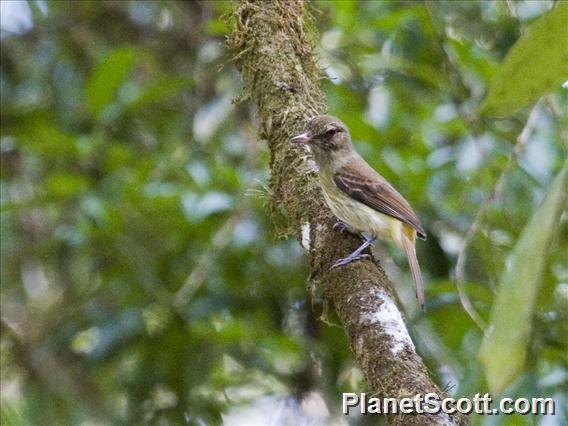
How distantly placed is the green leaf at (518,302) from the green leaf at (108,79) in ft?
10.5

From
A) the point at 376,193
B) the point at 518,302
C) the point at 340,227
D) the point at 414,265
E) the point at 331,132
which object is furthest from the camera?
the point at 376,193

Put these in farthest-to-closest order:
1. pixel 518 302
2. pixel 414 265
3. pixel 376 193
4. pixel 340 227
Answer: pixel 376 193 < pixel 414 265 < pixel 340 227 < pixel 518 302

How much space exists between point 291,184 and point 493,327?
203 centimetres

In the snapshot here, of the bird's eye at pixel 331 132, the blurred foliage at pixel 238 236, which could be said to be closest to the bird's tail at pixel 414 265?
the blurred foliage at pixel 238 236

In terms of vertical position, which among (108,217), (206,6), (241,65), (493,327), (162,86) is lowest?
(493,327)

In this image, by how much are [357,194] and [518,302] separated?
2458 millimetres

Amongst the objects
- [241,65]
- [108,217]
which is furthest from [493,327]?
[108,217]

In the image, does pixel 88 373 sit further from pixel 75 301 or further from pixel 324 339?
pixel 324 339

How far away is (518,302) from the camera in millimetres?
872

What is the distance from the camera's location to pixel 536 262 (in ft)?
2.84

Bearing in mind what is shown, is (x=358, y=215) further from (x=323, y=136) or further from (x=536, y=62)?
(x=536, y=62)

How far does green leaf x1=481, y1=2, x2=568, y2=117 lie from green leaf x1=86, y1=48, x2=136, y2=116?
2883 millimetres

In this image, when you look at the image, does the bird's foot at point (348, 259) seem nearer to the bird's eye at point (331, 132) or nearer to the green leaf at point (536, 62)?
the bird's eye at point (331, 132)

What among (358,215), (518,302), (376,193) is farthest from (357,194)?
(518,302)
